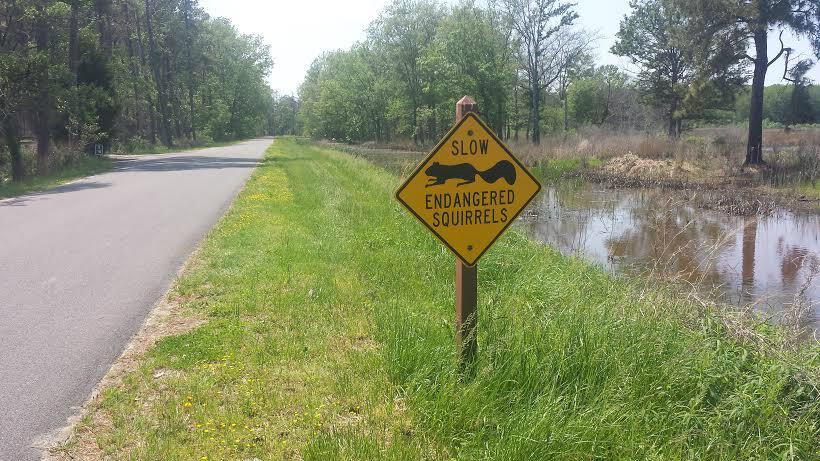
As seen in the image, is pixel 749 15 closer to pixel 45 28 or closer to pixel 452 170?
pixel 452 170

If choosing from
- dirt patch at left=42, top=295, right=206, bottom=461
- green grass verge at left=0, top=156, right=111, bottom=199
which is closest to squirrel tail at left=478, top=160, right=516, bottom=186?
dirt patch at left=42, top=295, right=206, bottom=461

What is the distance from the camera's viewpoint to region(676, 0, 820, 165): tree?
77.5ft

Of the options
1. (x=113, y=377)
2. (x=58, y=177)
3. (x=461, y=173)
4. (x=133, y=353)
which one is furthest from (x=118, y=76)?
(x=461, y=173)

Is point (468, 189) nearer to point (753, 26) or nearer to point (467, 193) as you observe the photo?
point (467, 193)

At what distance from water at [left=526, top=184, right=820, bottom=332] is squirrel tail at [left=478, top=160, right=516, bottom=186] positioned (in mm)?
3387

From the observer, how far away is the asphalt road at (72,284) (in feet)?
13.9

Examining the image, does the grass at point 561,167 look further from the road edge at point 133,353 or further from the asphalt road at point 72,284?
the road edge at point 133,353

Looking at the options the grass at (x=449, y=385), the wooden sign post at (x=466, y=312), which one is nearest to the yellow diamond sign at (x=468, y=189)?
the wooden sign post at (x=466, y=312)

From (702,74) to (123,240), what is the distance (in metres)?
25.4

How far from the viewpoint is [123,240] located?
988 cm

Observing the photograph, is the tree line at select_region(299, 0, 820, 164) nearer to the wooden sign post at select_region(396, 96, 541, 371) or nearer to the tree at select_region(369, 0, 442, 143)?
the tree at select_region(369, 0, 442, 143)

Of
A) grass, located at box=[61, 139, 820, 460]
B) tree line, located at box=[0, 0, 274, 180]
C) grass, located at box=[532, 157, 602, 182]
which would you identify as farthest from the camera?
grass, located at box=[532, 157, 602, 182]

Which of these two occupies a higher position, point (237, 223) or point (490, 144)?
point (490, 144)

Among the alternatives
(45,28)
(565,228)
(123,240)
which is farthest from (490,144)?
(45,28)
